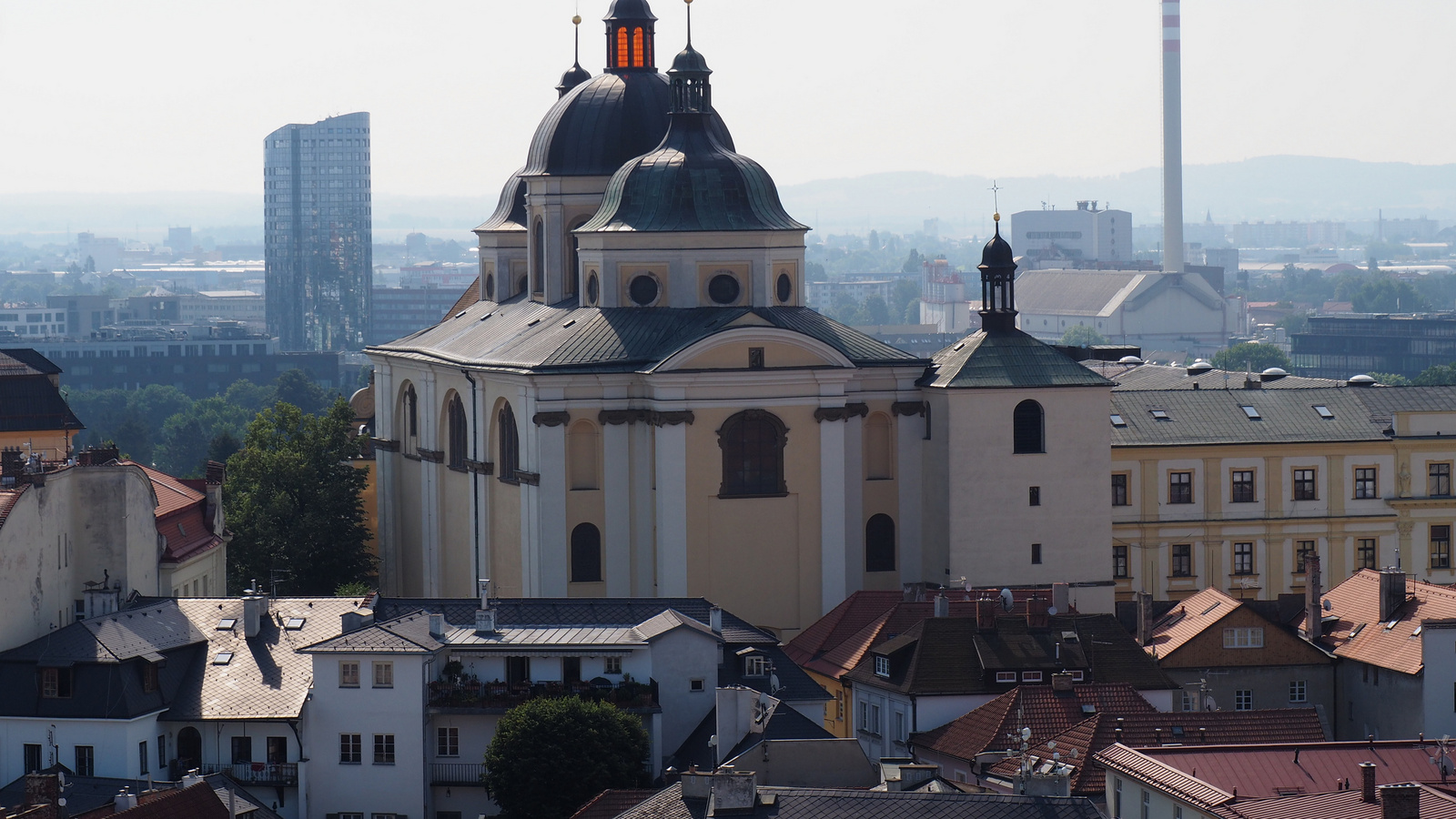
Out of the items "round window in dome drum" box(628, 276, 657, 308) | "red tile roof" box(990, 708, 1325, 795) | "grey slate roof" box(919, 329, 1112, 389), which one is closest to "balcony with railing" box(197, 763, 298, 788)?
"red tile roof" box(990, 708, 1325, 795)

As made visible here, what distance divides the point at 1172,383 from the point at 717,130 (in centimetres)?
2214

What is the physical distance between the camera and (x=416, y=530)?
92.1 m

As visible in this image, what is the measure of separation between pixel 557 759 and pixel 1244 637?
70.7 feet

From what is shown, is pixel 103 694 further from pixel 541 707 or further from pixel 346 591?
pixel 346 591

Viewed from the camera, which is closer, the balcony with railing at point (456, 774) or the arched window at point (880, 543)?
the balcony with railing at point (456, 774)

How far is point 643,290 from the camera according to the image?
267 feet

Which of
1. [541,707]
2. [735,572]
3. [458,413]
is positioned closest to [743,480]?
[735,572]

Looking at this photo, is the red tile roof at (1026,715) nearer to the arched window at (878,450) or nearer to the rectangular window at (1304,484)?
the arched window at (878,450)

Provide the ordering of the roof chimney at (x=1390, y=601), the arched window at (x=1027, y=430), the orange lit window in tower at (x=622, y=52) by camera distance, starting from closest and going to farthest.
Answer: the roof chimney at (x=1390, y=601), the arched window at (x=1027, y=430), the orange lit window in tower at (x=622, y=52)

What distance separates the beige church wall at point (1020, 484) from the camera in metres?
79.4

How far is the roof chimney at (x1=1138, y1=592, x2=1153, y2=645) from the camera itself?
73.6 meters

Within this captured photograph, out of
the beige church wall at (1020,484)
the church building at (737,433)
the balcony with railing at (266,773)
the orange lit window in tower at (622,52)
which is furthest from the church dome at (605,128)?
the balcony with railing at (266,773)

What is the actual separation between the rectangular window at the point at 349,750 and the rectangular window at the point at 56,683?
5.75m

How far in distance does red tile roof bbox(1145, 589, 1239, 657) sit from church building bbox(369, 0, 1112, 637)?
4.79 m
